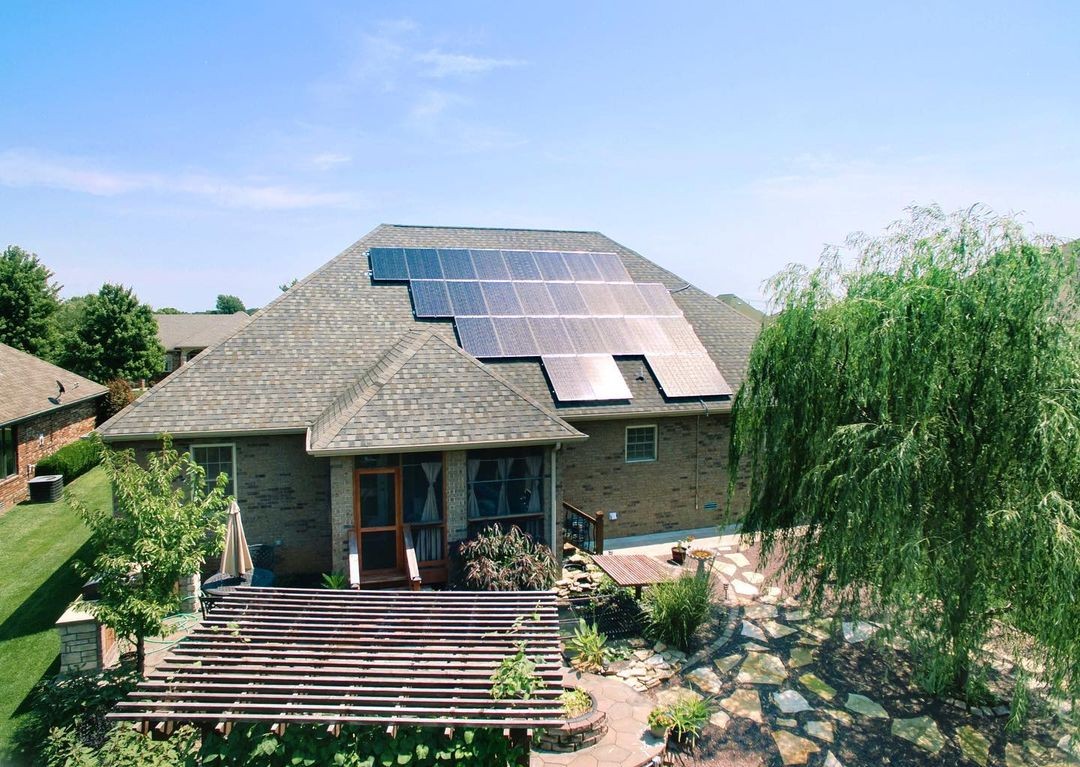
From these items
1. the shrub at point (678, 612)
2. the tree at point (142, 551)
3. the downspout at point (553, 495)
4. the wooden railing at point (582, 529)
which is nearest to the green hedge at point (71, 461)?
the tree at point (142, 551)

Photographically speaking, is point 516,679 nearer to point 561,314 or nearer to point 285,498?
point 285,498

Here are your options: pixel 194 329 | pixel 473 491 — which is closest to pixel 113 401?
pixel 194 329

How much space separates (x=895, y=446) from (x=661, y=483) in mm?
7277

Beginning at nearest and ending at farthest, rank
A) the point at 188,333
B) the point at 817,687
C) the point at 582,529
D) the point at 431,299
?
1. the point at 817,687
2. the point at 582,529
3. the point at 431,299
4. the point at 188,333

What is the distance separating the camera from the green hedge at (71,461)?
67.9 feet

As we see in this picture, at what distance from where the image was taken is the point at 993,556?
7.03 metres

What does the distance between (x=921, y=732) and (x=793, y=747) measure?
1719 mm

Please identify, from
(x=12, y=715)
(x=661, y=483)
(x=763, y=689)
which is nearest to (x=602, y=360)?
(x=661, y=483)

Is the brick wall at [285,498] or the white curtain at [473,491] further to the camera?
the brick wall at [285,498]

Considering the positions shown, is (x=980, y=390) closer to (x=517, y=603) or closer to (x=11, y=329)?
(x=517, y=603)

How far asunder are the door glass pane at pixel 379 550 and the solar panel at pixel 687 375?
6.75 meters

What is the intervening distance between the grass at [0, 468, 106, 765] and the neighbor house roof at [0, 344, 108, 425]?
288cm

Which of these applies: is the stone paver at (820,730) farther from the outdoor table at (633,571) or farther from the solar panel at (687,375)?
the solar panel at (687,375)

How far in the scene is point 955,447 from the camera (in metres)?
7.75
